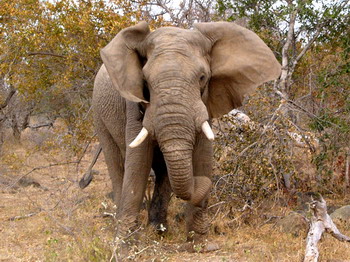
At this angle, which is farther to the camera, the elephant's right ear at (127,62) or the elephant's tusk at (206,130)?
the elephant's right ear at (127,62)

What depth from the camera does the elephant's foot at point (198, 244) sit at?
497 cm

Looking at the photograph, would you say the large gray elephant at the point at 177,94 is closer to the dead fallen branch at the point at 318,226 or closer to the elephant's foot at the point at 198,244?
the elephant's foot at the point at 198,244

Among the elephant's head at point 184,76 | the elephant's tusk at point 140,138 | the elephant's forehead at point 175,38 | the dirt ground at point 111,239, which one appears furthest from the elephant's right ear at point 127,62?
the dirt ground at point 111,239

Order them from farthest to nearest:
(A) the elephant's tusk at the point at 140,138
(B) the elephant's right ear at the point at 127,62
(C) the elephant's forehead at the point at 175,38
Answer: (B) the elephant's right ear at the point at 127,62
(C) the elephant's forehead at the point at 175,38
(A) the elephant's tusk at the point at 140,138

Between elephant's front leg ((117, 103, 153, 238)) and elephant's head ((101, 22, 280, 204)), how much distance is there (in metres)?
0.40

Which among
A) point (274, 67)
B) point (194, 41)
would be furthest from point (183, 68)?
point (274, 67)

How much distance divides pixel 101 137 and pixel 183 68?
2254 mm

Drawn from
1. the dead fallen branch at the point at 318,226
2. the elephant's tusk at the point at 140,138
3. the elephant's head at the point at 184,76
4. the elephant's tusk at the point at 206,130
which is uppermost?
the elephant's head at the point at 184,76

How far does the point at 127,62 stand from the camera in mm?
4516

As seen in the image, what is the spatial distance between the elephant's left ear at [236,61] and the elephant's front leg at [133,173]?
2.43ft

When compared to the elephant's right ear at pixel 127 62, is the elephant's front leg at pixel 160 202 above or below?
below

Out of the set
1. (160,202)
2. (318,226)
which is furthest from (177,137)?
(160,202)

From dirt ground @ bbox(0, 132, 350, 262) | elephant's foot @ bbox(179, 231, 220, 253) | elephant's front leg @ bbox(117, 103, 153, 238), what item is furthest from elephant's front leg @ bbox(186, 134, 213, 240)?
elephant's front leg @ bbox(117, 103, 153, 238)

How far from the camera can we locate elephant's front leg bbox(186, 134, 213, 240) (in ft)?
16.0
